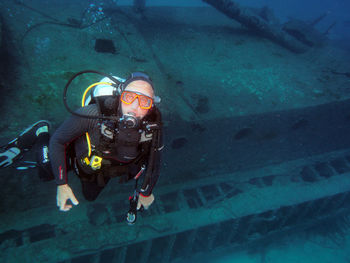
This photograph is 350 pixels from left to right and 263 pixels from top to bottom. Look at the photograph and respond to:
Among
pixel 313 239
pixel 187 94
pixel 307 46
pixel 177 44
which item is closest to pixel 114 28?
pixel 177 44

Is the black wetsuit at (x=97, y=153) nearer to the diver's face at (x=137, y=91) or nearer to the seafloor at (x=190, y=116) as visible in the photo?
the diver's face at (x=137, y=91)

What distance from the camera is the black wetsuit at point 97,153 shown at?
215cm

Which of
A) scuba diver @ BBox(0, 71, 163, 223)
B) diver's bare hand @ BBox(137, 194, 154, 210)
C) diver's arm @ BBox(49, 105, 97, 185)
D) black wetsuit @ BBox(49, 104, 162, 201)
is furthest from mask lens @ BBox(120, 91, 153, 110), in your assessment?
diver's bare hand @ BBox(137, 194, 154, 210)

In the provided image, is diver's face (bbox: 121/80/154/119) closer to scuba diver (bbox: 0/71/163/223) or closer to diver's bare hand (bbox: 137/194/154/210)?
scuba diver (bbox: 0/71/163/223)

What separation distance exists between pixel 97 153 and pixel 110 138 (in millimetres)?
245

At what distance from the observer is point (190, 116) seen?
430 cm

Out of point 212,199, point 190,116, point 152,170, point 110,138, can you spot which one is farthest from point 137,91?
point 212,199

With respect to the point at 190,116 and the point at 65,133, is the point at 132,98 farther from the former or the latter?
the point at 190,116

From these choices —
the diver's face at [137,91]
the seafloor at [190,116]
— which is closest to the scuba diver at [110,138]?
the diver's face at [137,91]

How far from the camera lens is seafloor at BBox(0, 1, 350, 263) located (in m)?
3.88

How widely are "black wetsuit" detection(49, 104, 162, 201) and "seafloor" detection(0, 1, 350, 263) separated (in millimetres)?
1348

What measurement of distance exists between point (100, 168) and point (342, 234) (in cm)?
951

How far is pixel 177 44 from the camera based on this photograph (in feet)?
21.3

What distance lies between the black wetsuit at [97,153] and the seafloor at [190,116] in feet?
4.42
